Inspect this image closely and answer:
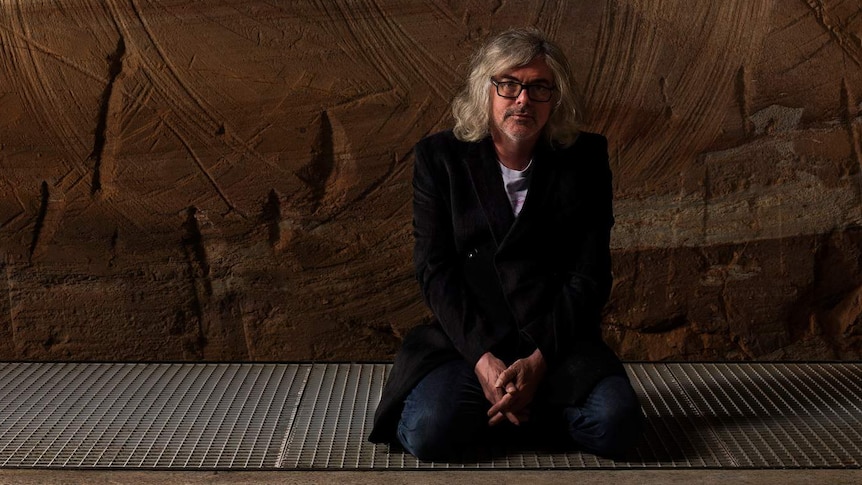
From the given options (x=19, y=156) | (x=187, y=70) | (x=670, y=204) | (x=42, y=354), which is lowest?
(x=42, y=354)

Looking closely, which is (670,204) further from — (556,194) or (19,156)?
(19,156)

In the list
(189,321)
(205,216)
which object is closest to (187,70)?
(205,216)

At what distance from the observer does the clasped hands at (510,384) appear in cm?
234

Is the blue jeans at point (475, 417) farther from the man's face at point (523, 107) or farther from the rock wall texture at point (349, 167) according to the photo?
the rock wall texture at point (349, 167)

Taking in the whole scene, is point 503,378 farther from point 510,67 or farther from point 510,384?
point 510,67

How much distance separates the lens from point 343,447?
251 centimetres

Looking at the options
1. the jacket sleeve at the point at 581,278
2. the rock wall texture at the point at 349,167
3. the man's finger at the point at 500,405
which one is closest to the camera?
the man's finger at the point at 500,405

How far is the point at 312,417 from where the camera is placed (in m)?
2.75

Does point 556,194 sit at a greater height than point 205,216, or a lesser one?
greater

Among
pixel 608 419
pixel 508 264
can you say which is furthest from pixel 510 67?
pixel 608 419

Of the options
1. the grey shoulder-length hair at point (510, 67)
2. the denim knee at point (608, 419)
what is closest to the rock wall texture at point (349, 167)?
the grey shoulder-length hair at point (510, 67)

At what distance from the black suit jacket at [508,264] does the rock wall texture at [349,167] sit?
0.91 m

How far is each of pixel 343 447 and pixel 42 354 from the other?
59.3 inches

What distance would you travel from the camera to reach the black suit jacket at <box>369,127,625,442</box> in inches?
96.0
